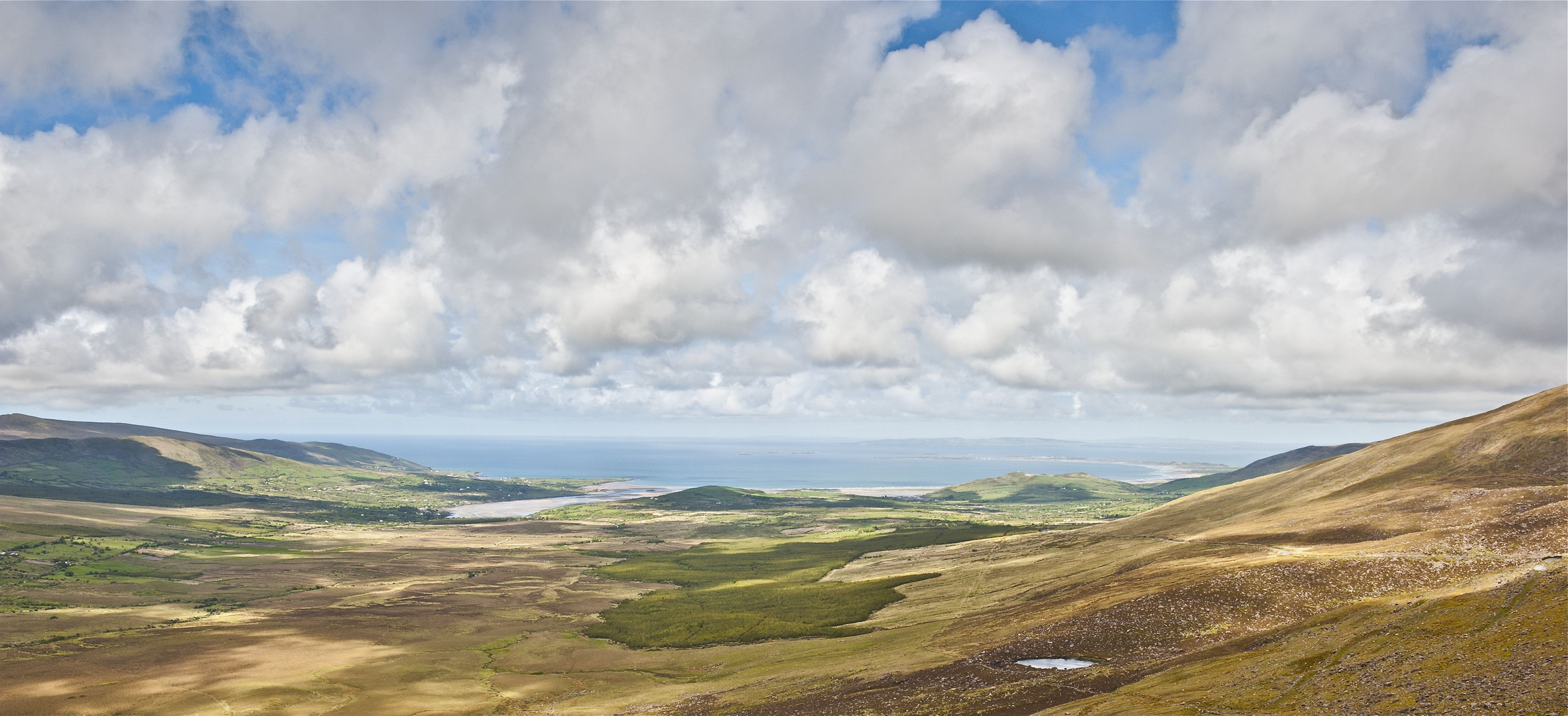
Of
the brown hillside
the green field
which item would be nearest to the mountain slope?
the brown hillside

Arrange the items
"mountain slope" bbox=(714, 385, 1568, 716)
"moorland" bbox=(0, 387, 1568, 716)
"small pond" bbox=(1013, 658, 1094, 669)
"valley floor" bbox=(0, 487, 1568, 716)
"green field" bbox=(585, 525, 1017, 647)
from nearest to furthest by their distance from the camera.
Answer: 1. "mountain slope" bbox=(714, 385, 1568, 716)
2. "valley floor" bbox=(0, 487, 1568, 716)
3. "moorland" bbox=(0, 387, 1568, 716)
4. "small pond" bbox=(1013, 658, 1094, 669)
5. "green field" bbox=(585, 525, 1017, 647)

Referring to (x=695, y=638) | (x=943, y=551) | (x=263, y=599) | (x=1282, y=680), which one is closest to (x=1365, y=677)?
(x=1282, y=680)

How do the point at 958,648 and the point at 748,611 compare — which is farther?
the point at 748,611

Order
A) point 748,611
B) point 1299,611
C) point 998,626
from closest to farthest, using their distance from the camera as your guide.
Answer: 1. point 1299,611
2. point 998,626
3. point 748,611

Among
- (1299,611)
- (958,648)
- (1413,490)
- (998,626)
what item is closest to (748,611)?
(998,626)

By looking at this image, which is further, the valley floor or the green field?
the green field

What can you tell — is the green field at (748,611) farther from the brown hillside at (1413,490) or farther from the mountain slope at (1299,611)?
the brown hillside at (1413,490)

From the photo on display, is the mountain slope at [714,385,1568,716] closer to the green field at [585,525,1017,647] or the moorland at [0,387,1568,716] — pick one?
the moorland at [0,387,1568,716]

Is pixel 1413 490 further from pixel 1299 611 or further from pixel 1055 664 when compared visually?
pixel 1055 664

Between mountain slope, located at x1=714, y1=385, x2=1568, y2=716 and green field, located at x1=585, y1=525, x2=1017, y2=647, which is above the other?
mountain slope, located at x1=714, y1=385, x2=1568, y2=716

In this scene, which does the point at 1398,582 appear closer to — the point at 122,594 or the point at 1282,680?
the point at 1282,680
